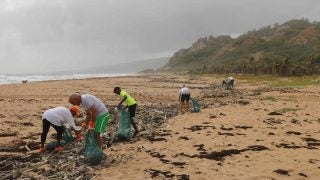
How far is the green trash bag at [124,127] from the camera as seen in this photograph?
1354 cm

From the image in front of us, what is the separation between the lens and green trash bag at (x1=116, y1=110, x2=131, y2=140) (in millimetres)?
13539

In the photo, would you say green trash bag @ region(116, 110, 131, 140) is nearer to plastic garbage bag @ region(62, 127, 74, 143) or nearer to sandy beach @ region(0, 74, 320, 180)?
sandy beach @ region(0, 74, 320, 180)

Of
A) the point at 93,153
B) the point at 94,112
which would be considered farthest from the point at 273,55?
the point at 93,153

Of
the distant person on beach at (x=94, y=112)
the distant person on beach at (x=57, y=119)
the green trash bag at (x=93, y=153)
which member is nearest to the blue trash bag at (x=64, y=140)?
the distant person on beach at (x=57, y=119)

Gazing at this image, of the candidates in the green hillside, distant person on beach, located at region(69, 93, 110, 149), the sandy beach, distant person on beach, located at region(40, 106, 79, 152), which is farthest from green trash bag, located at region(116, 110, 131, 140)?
the green hillside

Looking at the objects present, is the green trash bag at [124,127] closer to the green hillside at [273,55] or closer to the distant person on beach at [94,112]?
the distant person on beach at [94,112]

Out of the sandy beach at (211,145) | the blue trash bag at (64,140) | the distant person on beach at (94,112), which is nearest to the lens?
the sandy beach at (211,145)

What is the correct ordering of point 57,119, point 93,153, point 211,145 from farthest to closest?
point 211,145
point 57,119
point 93,153

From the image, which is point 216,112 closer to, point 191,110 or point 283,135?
point 191,110

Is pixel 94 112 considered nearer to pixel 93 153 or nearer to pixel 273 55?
pixel 93 153

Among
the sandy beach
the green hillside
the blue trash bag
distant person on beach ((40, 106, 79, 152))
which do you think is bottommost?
the sandy beach

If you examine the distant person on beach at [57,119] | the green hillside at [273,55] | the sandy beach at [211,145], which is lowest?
the sandy beach at [211,145]

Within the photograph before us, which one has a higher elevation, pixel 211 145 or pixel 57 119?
pixel 57 119

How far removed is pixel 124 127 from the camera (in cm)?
1376
